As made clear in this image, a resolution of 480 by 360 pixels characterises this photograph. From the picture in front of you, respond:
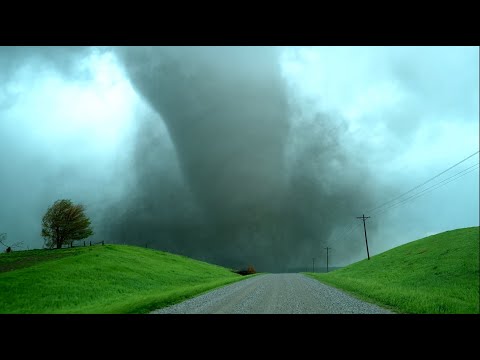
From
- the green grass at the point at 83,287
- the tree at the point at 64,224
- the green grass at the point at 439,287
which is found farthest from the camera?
the tree at the point at 64,224

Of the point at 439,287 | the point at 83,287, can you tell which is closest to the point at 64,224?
the point at 83,287

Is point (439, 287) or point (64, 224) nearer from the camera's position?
point (439, 287)

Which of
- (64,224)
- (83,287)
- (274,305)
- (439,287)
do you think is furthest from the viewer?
(64,224)

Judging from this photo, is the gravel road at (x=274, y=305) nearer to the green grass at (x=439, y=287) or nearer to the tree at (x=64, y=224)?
the green grass at (x=439, y=287)

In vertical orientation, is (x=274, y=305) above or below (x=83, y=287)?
below

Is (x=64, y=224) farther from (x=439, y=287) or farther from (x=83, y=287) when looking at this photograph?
(x=439, y=287)

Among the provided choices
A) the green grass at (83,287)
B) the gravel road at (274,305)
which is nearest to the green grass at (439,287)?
the gravel road at (274,305)
